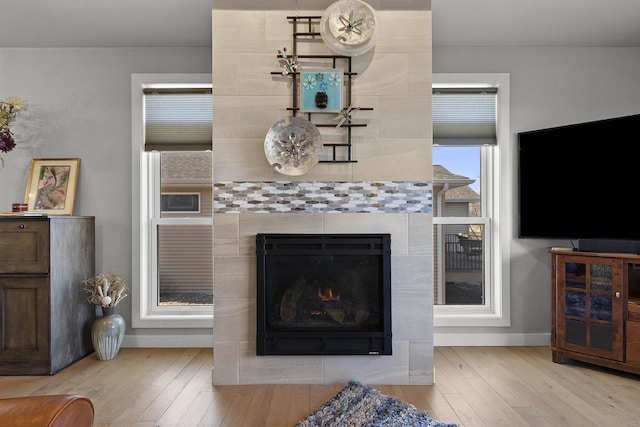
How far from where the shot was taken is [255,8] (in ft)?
8.91

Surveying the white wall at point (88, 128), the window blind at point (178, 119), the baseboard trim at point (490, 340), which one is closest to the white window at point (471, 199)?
the baseboard trim at point (490, 340)

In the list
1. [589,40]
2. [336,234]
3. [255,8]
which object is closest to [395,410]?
[336,234]

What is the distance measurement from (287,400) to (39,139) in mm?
2912

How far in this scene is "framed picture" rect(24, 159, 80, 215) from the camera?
136 inches

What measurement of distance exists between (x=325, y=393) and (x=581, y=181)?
2.32 meters

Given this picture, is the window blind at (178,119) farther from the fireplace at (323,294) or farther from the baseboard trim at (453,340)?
the baseboard trim at (453,340)

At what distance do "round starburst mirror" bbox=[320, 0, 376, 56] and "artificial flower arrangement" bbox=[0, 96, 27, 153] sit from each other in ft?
7.75

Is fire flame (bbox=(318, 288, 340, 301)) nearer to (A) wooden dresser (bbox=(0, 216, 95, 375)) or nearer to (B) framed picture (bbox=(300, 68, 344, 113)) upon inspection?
(B) framed picture (bbox=(300, 68, 344, 113))

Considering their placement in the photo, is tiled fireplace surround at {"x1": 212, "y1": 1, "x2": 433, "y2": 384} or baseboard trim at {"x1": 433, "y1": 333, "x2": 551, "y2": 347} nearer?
tiled fireplace surround at {"x1": 212, "y1": 1, "x2": 433, "y2": 384}

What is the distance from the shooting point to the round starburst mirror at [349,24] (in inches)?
103

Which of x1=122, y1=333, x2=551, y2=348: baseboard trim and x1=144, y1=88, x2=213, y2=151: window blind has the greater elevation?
x1=144, y1=88, x2=213, y2=151: window blind

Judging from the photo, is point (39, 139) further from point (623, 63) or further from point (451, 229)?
point (623, 63)

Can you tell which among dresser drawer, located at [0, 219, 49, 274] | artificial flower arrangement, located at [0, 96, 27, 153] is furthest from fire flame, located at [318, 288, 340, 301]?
artificial flower arrangement, located at [0, 96, 27, 153]

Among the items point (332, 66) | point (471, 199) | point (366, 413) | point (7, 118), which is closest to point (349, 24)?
point (332, 66)
